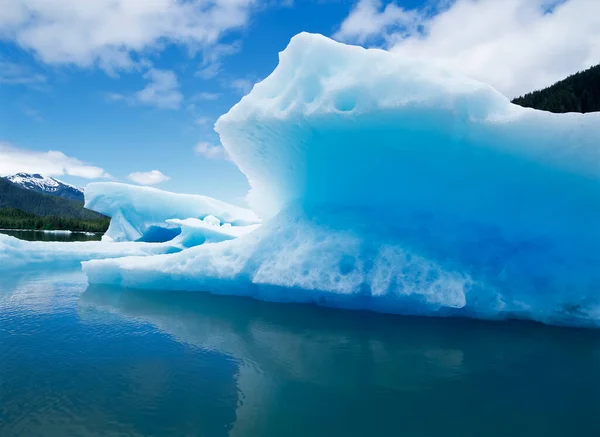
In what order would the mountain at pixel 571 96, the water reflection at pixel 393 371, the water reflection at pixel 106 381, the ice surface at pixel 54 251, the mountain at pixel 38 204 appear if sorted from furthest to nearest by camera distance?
the mountain at pixel 38 204
the mountain at pixel 571 96
the ice surface at pixel 54 251
the water reflection at pixel 393 371
the water reflection at pixel 106 381

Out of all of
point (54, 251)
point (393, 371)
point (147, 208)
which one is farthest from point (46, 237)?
point (393, 371)

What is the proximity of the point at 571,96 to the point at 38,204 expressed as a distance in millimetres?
173110

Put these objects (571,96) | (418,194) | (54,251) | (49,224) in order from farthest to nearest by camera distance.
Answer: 1. (49,224)
2. (571,96)
3. (54,251)
4. (418,194)

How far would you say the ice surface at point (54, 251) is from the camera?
12594 millimetres

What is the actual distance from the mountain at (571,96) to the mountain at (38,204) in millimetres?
147231

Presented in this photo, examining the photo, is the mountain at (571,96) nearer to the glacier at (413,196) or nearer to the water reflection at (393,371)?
the glacier at (413,196)

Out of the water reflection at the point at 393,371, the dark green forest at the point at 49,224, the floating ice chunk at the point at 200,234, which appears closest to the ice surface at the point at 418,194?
the water reflection at the point at 393,371

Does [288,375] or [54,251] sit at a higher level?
[54,251]

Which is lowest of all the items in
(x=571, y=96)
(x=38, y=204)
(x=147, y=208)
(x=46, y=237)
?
(x=46, y=237)

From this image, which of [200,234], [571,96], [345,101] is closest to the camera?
[345,101]

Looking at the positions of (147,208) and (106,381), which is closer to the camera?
(106,381)

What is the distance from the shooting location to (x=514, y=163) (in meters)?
5.37

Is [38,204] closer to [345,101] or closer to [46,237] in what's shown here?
[46,237]

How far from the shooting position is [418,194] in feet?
21.1
